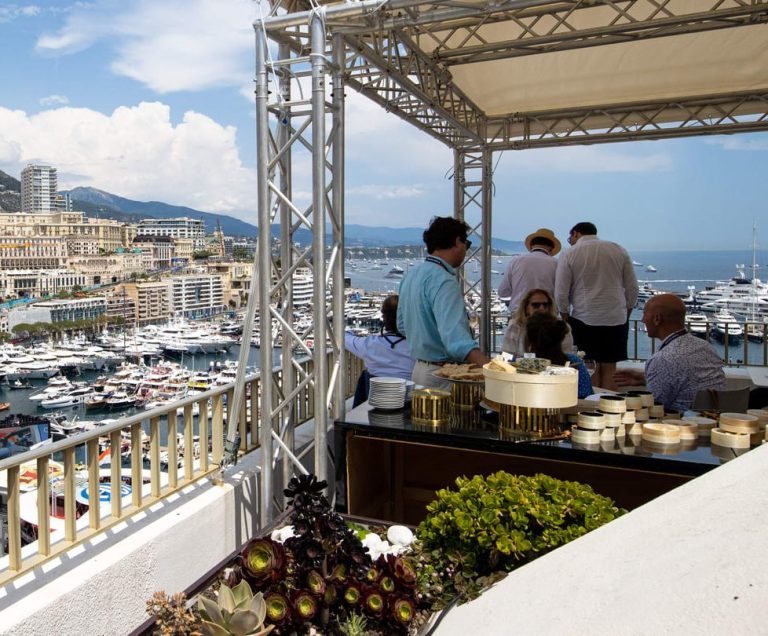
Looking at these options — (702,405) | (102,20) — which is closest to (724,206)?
(702,405)

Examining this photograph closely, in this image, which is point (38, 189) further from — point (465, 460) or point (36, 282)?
point (465, 460)

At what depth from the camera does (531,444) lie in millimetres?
2389

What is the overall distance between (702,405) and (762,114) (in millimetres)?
5141

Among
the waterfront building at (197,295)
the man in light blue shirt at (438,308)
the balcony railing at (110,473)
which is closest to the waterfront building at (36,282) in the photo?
the waterfront building at (197,295)

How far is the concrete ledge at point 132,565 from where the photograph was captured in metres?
2.18

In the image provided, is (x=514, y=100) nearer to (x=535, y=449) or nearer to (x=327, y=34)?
(x=327, y=34)

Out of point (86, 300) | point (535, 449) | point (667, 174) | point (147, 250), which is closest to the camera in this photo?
point (535, 449)

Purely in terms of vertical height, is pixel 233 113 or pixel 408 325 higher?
pixel 233 113

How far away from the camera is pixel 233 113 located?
380ft

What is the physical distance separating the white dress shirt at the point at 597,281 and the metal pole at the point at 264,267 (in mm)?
2930

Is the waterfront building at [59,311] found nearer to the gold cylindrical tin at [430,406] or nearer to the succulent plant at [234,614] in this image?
the gold cylindrical tin at [430,406]

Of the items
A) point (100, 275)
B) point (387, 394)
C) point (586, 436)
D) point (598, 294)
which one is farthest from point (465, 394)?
point (100, 275)

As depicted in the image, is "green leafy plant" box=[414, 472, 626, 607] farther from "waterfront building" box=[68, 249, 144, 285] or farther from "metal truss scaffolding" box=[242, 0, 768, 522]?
"waterfront building" box=[68, 249, 144, 285]

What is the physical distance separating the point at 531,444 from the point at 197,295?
48668mm
